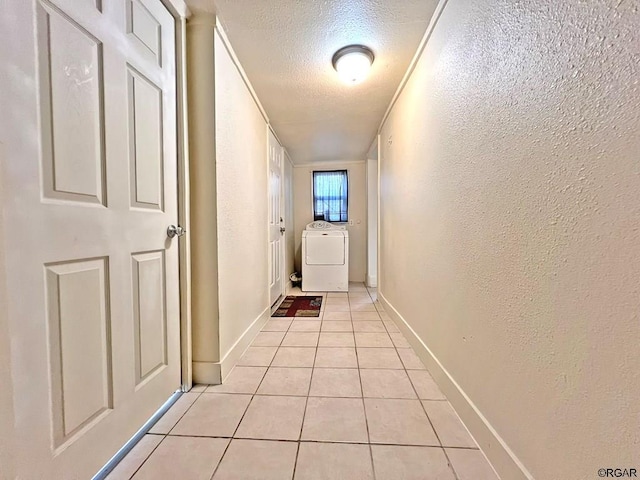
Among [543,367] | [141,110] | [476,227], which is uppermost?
[141,110]

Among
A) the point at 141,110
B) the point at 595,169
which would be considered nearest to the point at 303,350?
the point at 141,110

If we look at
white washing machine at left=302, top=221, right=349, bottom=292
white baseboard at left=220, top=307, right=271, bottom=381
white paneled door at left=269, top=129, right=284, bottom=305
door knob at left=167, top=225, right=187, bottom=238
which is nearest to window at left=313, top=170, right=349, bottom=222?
white washing machine at left=302, top=221, right=349, bottom=292

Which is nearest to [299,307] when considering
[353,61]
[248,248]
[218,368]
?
[248,248]

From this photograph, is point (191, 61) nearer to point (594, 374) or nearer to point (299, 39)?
point (299, 39)

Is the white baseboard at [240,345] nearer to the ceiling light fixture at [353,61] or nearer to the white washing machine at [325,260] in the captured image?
the white washing machine at [325,260]

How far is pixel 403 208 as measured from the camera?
6.78 feet

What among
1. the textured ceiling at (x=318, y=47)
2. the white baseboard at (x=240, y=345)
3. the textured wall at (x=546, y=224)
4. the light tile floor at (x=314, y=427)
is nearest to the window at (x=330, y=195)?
the textured ceiling at (x=318, y=47)

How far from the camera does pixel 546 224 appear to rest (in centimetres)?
70

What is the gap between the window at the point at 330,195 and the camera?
169 inches

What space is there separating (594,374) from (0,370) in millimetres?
1288

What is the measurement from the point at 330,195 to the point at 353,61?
2.69 m

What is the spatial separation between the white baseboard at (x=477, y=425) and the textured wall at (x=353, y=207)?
8.85 feet

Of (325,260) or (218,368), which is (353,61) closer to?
(218,368)

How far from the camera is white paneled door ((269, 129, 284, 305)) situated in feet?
9.17
